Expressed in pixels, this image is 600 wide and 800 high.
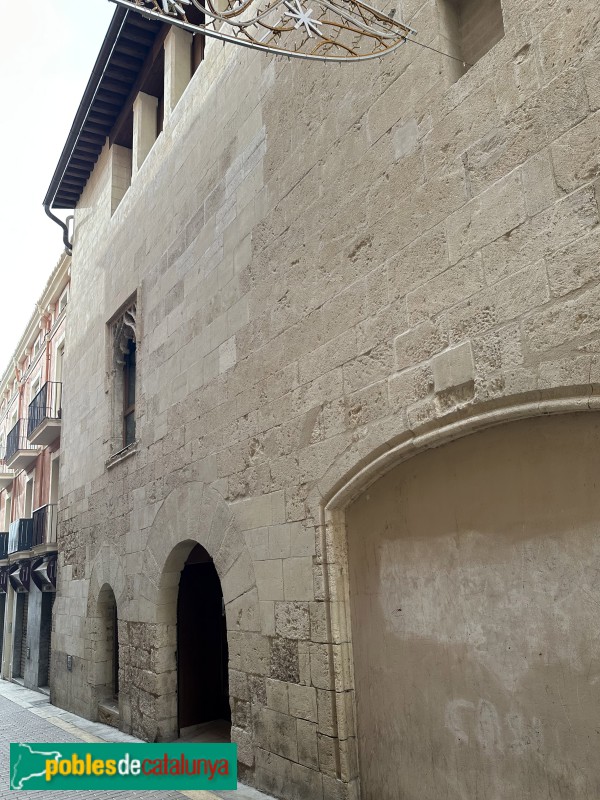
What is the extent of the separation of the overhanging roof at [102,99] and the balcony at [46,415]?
4.21m

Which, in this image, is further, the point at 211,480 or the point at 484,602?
the point at 211,480

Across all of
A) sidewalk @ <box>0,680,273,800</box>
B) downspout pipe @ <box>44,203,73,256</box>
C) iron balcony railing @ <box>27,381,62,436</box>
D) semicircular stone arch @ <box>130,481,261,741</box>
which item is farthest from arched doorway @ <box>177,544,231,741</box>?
iron balcony railing @ <box>27,381,62,436</box>

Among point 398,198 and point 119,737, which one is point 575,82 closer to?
point 398,198

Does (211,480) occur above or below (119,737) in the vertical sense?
above

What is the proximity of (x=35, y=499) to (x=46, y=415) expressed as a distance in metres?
2.45

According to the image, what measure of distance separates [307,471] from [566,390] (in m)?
1.99

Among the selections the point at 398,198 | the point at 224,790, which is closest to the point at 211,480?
the point at 224,790

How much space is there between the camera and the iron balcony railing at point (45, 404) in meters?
13.9

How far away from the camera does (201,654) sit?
675 centimetres

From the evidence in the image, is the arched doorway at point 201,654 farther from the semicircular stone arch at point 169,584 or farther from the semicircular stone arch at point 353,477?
the semicircular stone arch at point 353,477

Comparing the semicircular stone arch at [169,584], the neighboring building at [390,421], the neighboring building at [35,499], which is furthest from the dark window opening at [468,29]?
the neighboring building at [35,499]

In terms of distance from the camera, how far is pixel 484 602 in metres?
3.05

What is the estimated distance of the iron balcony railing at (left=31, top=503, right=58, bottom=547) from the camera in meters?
12.3

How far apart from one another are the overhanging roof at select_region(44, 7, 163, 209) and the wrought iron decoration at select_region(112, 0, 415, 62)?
3.40 metres
